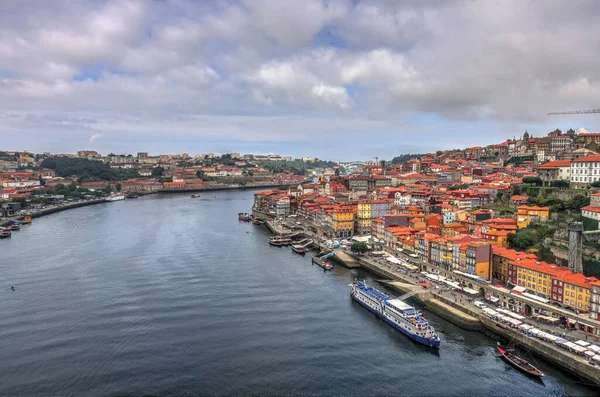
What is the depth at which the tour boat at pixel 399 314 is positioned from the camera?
10992 mm

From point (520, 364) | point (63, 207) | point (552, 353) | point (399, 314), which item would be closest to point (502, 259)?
point (399, 314)

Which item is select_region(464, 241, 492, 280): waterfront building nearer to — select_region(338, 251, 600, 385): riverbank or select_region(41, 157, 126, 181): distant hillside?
select_region(338, 251, 600, 385): riverbank

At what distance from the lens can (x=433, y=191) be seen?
2794 cm

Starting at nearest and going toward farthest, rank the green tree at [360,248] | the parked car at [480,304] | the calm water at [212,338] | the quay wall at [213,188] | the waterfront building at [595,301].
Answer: the calm water at [212,338]
the waterfront building at [595,301]
the parked car at [480,304]
the green tree at [360,248]
the quay wall at [213,188]

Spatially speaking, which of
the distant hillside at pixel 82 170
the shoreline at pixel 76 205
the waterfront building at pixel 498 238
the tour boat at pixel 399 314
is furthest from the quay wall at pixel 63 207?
the waterfront building at pixel 498 238

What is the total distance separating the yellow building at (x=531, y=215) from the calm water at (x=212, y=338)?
6.28 meters

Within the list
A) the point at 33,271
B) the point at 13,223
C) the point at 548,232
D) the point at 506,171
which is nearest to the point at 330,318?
the point at 548,232

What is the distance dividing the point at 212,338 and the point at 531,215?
13.1 m

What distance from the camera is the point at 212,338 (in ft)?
36.4

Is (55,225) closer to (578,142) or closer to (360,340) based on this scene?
(360,340)

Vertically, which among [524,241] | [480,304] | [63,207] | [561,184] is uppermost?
[561,184]

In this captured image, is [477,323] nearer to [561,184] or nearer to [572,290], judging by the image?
[572,290]

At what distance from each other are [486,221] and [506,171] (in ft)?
49.1

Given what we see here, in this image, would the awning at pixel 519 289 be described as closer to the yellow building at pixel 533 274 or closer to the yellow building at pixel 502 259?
the yellow building at pixel 533 274
